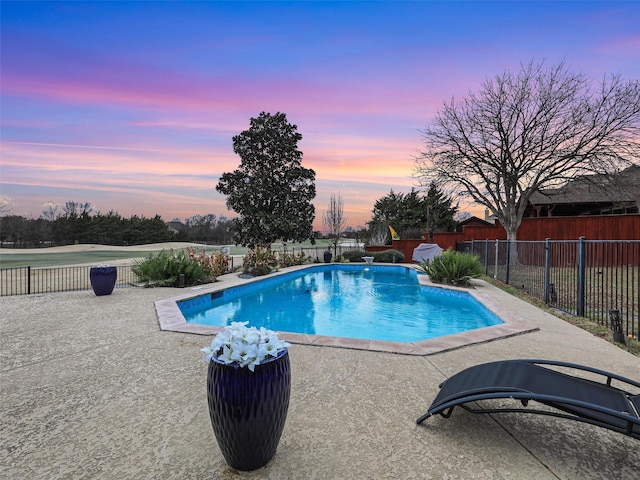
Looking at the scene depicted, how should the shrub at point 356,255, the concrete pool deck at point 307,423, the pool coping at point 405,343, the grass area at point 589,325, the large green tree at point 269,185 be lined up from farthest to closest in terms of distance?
the shrub at point 356,255 → the large green tree at point 269,185 → the grass area at point 589,325 → the pool coping at point 405,343 → the concrete pool deck at point 307,423

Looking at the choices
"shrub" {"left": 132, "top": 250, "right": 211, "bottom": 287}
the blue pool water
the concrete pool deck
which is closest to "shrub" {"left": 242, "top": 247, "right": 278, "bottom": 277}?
the blue pool water

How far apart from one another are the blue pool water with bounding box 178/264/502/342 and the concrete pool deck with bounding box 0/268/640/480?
108 inches

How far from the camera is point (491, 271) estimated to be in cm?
1318

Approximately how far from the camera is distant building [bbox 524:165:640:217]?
49.8 ft

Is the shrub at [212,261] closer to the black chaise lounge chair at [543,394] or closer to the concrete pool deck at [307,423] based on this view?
the concrete pool deck at [307,423]

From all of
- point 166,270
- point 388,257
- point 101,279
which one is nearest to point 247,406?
point 101,279

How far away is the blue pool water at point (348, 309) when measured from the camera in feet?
23.1

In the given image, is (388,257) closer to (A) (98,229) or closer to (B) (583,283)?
(B) (583,283)

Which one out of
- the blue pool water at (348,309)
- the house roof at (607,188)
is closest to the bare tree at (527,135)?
the house roof at (607,188)

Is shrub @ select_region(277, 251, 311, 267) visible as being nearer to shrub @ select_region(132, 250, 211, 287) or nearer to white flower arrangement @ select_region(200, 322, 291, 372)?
shrub @ select_region(132, 250, 211, 287)

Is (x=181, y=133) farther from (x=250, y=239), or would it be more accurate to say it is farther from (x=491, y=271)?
(x=491, y=271)

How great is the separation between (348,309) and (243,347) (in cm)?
747

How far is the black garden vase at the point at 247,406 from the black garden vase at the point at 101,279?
Answer: 8185mm

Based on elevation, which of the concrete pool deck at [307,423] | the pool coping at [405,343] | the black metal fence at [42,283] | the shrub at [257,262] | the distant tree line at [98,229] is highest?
the distant tree line at [98,229]
